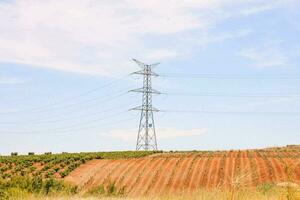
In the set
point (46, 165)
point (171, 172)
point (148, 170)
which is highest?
point (46, 165)

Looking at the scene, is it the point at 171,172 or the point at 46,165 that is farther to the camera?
the point at 46,165

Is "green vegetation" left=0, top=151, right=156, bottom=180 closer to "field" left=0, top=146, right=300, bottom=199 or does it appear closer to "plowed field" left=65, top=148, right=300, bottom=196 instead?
"field" left=0, top=146, right=300, bottom=199

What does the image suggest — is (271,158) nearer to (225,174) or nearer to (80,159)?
(225,174)

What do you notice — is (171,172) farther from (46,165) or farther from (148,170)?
(46,165)

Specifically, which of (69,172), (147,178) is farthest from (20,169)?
(147,178)

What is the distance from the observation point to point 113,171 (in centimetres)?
5172

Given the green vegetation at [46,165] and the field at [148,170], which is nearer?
the field at [148,170]

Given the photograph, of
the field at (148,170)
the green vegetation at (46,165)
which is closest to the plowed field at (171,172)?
the field at (148,170)

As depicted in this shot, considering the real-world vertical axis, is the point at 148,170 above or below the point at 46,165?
below

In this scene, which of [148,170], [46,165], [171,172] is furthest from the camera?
[46,165]

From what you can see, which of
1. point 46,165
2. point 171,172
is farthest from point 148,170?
point 46,165

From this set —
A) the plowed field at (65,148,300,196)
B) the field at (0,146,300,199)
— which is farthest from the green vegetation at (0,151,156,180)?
the plowed field at (65,148,300,196)

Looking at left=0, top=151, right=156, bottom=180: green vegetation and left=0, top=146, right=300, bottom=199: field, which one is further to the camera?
left=0, top=151, right=156, bottom=180: green vegetation

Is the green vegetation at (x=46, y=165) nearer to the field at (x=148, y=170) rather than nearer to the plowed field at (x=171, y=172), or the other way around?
the field at (x=148, y=170)
